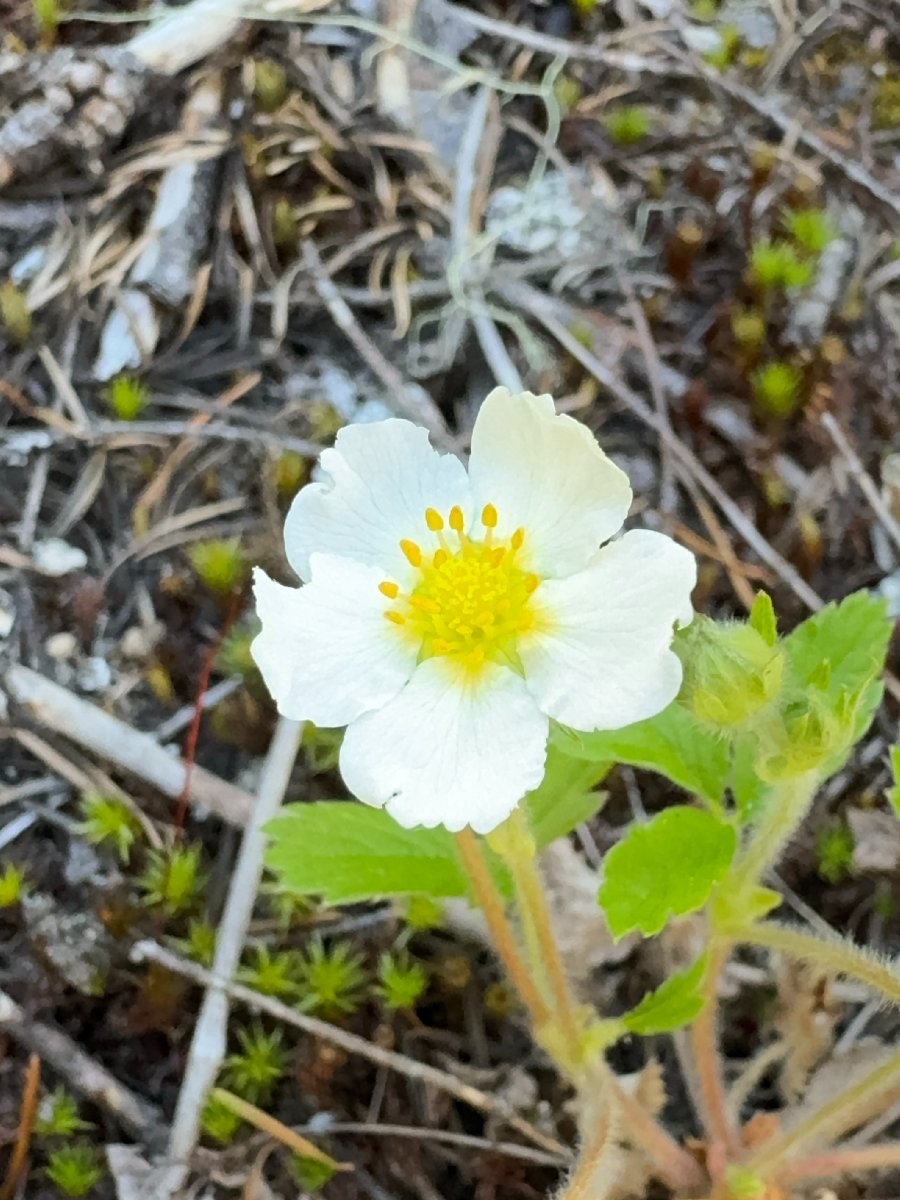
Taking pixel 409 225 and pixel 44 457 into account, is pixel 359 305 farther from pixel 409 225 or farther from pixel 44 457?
→ pixel 44 457

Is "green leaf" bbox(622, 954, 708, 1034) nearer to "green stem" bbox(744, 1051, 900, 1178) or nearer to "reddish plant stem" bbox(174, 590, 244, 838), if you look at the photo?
"green stem" bbox(744, 1051, 900, 1178)

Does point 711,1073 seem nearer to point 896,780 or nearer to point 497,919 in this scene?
point 497,919

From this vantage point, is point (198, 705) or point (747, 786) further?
point (198, 705)

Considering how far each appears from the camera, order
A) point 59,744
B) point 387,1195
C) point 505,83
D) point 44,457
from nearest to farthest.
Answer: point 387,1195 → point 59,744 → point 44,457 → point 505,83

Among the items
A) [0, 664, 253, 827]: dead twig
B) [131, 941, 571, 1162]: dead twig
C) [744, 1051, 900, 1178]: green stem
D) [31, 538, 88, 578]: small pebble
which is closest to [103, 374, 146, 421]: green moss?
[31, 538, 88, 578]: small pebble

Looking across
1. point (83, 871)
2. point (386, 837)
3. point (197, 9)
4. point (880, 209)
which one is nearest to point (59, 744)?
point (83, 871)

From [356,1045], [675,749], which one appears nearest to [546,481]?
[675,749]

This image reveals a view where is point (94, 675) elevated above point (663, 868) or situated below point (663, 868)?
below

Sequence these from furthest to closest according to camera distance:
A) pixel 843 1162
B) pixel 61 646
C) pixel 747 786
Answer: pixel 61 646 → pixel 843 1162 → pixel 747 786
